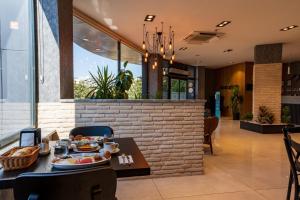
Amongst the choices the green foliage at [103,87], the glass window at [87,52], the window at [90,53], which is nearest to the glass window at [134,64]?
the window at [90,53]

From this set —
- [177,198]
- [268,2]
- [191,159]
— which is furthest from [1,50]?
[268,2]

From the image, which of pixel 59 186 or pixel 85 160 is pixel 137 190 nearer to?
pixel 85 160

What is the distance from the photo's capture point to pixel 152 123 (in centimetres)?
374

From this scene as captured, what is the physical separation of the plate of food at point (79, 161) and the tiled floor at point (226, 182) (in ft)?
5.18

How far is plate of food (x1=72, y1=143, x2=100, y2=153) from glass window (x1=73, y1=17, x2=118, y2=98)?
9.87 feet

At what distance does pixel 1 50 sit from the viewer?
2.46 metres

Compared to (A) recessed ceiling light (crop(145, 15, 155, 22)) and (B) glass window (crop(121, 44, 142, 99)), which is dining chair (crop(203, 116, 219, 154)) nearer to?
(A) recessed ceiling light (crop(145, 15, 155, 22))

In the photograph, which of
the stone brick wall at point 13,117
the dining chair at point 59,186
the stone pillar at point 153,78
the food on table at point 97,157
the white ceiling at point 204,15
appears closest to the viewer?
the dining chair at point 59,186

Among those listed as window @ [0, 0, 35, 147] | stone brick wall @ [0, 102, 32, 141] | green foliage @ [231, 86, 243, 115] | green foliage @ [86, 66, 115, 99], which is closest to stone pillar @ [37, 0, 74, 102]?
window @ [0, 0, 35, 147]

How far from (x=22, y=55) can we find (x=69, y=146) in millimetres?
1794

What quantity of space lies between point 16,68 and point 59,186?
237 centimetres

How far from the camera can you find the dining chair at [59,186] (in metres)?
1.06

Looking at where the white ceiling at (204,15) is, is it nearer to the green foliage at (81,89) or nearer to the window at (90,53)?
the window at (90,53)

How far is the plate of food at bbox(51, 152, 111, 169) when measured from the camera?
1507 millimetres
